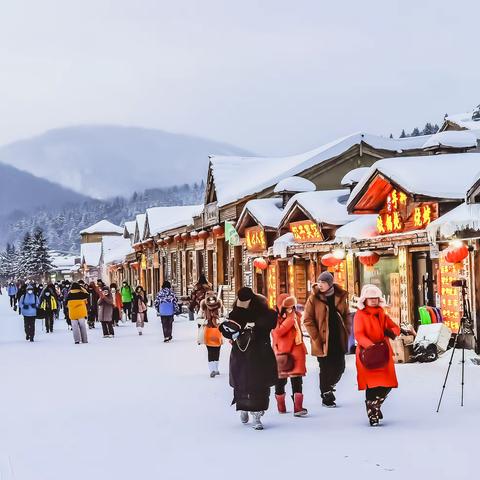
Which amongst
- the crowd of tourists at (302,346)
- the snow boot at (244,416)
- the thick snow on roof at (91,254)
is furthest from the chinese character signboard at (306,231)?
the thick snow on roof at (91,254)

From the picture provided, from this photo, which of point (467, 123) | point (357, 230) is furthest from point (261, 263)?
point (467, 123)

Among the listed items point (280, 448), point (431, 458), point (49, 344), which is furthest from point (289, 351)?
point (49, 344)

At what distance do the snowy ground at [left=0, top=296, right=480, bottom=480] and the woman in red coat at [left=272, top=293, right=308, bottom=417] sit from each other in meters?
0.35

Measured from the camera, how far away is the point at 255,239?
1056 inches

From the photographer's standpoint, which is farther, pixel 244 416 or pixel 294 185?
pixel 294 185

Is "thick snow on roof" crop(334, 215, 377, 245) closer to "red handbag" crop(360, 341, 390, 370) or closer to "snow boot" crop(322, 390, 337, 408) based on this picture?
"snow boot" crop(322, 390, 337, 408)

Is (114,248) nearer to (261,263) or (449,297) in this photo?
(261,263)

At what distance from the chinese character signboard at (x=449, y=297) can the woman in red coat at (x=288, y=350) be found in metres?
5.67

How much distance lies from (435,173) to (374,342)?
786 centimetres

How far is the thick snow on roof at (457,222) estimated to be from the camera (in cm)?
1306

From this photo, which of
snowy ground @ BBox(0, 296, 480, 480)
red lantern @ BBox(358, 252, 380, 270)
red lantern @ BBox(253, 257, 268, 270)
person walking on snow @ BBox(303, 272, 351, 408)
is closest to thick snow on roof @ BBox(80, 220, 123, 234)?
red lantern @ BBox(253, 257, 268, 270)

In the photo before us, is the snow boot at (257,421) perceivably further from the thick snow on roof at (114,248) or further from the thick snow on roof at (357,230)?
the thick snow on roof at (114,248)

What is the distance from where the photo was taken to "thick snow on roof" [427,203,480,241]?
13.1 meters

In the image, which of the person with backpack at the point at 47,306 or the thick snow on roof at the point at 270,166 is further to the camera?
the thick snow on roof at the point at 270,166
